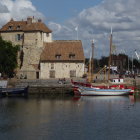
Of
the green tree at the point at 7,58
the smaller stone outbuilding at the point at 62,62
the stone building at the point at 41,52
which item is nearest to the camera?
the green tree at the point at 7,58

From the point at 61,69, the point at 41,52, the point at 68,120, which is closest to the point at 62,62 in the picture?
the point at 61,69

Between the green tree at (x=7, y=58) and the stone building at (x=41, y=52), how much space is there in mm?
2393

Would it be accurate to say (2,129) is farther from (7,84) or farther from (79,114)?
(7,84)

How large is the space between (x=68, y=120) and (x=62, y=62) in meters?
41.0

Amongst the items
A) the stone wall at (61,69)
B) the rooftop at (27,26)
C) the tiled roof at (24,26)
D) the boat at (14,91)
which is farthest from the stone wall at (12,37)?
the boat at (14,91)

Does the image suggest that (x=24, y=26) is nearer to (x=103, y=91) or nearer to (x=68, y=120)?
(x=103, y=91)

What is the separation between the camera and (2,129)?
39.7 meters

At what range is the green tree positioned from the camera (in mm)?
82250

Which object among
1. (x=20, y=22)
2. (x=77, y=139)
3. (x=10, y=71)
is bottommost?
(x=77, y=139)

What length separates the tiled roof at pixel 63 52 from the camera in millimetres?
85312

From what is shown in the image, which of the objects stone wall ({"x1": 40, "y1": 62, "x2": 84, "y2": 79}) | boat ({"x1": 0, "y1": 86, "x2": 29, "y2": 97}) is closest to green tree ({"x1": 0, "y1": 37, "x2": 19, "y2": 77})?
stone wall ({"x1": 40, "y1": 62, "x2": 84, "y2": 79})

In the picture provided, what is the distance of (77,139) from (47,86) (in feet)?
126

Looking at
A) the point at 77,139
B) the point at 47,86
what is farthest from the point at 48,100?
the point at 77,139

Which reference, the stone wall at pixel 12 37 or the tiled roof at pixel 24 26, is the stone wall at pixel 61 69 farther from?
the stone wall at pixel 12 37
